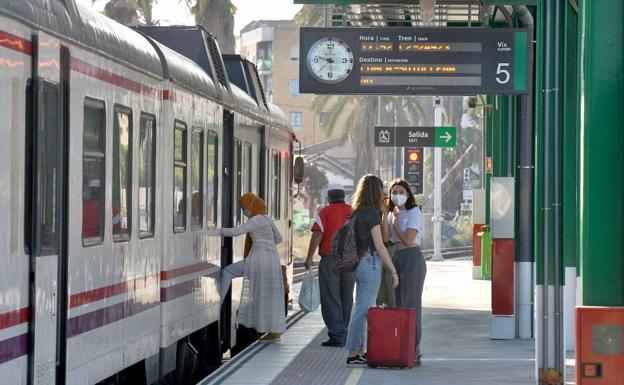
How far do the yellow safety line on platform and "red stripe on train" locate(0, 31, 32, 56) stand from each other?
19.2ft

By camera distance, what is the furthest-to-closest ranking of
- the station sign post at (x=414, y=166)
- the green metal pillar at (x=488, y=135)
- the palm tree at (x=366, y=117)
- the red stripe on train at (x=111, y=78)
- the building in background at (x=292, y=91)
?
the building in background at (x=292, y=91)
the palm tree at (x=366, y=117)
the station sign post at (x=414, y=166)
the green metal pillar at (x=488, y=135)
the red stripe on train at (x=111, y=78)

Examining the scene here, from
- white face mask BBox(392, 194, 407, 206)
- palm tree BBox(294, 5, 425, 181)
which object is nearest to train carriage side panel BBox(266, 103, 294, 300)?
white face mask BBox(392, 194, 407, 206)

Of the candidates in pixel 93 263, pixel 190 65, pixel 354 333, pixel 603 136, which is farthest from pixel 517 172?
pixel 603 136

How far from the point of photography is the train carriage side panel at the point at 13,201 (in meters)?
7.26

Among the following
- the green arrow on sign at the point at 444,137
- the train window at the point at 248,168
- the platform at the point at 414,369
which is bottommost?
the platform at the point at 414,369

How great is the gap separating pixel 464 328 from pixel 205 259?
6.54 m

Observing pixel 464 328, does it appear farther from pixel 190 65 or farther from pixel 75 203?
pixel 75 203

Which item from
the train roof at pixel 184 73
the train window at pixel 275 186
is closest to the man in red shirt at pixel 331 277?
the train window at pixel 275 186

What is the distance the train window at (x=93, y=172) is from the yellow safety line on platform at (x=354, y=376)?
400cm

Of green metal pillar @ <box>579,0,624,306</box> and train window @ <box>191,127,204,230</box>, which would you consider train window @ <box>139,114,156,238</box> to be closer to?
train window @ <box>191,127,204,230</box>

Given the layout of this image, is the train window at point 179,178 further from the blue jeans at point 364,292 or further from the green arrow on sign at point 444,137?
the green arrow on sign at point 444,137

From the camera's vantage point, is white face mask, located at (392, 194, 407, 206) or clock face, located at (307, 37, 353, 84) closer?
white face mask, located at (392, 194, 407, 206)

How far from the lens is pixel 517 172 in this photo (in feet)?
57.3

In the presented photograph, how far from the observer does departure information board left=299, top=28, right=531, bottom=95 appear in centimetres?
1686
